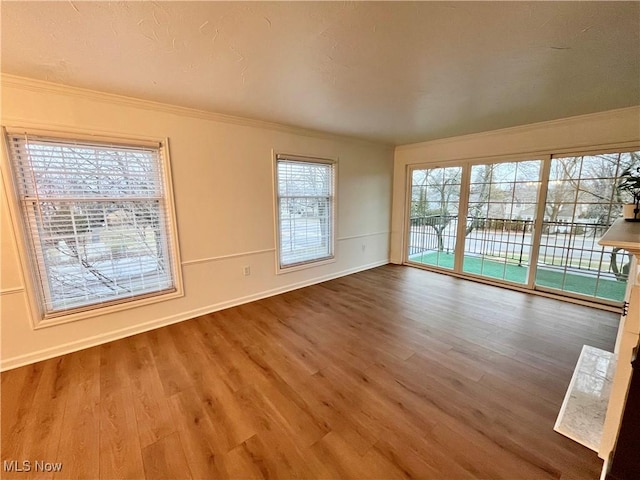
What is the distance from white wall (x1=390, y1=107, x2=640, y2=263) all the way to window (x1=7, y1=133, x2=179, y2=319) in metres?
4.10

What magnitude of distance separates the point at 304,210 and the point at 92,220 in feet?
8.04

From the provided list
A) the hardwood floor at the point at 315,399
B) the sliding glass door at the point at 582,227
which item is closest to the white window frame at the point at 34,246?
the hardwood floor at the point at 315,399

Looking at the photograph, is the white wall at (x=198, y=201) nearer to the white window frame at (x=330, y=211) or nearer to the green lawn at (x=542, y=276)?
the white window frame at (x=330, y=211)

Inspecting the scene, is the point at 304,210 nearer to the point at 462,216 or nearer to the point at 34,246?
the point at 462,216

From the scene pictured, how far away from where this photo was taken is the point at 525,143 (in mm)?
3654

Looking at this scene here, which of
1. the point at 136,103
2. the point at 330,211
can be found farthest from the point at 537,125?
the point at 136,103

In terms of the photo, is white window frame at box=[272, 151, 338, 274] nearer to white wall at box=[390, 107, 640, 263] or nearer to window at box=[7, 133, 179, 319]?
window at box=[7, 133, 179, 319]

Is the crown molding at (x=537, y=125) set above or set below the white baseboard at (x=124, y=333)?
above

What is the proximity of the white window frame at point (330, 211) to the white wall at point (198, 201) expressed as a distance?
0.24 feet

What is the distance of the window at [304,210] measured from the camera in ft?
12.2

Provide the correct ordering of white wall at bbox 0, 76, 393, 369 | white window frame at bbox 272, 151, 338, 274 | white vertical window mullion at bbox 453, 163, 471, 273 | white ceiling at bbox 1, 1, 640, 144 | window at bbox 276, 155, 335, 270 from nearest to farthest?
white ceiling at bbox 1, 1, 640, 144, white wall at bbox 0, 76, 393, 369, white window frame at bbox 272, 151, 338, 274, window at bbox 276, 155, 335, 270, white vertical window mullion at bbox 453, 163, 471, 273

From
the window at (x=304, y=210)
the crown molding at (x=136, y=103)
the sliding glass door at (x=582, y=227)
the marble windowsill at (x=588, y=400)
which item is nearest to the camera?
the marble windowsill at (x=588, y=400)

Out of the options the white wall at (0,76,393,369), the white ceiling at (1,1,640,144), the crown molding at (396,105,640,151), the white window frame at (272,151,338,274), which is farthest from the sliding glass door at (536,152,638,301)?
the white window frame at (272,151,338,274)

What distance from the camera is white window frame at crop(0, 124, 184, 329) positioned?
2.09 meters
